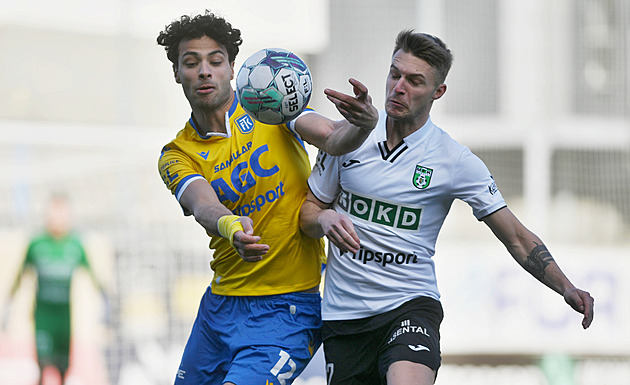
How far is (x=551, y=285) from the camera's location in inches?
171

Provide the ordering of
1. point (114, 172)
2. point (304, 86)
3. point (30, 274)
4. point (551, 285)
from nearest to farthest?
point (304, 86) < point (551, 285) < point (30, 274) < point (114, 172)

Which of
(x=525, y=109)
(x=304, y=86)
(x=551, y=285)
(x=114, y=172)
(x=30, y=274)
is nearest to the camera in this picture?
(x=304, y=86)

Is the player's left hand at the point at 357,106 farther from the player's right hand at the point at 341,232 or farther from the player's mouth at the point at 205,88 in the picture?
the player's mouth at the point at 205,88

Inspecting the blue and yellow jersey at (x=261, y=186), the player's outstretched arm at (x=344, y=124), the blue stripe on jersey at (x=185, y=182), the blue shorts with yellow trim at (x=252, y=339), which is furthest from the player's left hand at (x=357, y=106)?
the blue shorts with yellow trim at (x=252, y=339)

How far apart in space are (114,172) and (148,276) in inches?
51.3

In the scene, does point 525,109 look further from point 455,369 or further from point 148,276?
point 148,276

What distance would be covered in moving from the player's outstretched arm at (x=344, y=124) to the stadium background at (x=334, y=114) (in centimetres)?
630

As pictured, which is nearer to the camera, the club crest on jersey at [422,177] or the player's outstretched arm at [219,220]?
the player's outstretched arm at [219,220]

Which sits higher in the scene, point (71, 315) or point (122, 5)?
point (122, 5)

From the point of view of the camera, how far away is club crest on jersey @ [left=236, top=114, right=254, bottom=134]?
4.38 m

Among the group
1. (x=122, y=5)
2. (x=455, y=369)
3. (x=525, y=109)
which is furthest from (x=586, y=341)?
(x=122, y=5)

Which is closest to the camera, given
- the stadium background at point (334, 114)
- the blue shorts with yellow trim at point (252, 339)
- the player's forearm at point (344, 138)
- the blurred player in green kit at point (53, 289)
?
the player's forearm at point (344, 138)

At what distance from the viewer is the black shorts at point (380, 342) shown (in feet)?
13.3

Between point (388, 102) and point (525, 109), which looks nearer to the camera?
point (388, 102)
